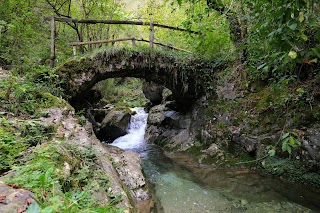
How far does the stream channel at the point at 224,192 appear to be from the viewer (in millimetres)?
4002

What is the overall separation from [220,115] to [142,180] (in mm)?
4098

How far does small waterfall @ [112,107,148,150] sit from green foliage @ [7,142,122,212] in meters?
6.83

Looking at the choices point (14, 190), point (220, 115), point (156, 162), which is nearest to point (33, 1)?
point (156, 162)

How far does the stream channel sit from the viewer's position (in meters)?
4.00

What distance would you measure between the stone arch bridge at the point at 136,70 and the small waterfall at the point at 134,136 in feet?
10.0

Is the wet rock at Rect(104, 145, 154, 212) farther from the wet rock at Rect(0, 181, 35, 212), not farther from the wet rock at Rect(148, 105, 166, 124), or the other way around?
the wet rock at Rect(148, 105, 166, 124)

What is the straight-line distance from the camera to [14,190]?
133cm

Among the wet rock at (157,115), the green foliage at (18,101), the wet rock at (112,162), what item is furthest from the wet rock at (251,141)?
the green foliage at (18,101)

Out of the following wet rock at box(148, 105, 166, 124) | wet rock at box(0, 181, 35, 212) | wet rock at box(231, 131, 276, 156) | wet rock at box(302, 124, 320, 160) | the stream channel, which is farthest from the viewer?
wet rock at box(148, 105, 166, 124)

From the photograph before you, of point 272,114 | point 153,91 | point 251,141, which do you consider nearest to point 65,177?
point 251,141

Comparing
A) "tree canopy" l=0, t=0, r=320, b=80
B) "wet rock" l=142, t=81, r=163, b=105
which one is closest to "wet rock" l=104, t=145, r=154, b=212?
"tree canopy" l=0, t=0, r=320, b=80

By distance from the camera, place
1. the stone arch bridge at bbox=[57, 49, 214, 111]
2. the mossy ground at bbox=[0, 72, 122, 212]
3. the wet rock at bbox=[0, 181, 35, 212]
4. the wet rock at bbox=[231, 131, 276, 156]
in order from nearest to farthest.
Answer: the wet rock at bbox=[0, 181, 35, 212], the mossy ground at bbox=[0, 72, 122, 212], the wet rock at bbox=[231, 131, 276, 156], the stone arch bridge at bbox=[57, 49, 214, 111]

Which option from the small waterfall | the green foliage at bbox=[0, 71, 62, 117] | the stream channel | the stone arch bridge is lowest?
the small waterfall

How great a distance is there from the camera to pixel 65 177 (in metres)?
1.78
